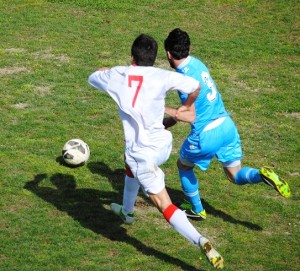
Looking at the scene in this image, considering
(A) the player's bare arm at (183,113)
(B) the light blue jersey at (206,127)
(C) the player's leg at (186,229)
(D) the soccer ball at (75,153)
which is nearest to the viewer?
(C) the player's leg at (186,229)

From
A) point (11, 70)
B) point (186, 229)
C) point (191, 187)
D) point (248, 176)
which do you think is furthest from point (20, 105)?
point (186, 229)

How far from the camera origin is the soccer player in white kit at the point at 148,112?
8031 millimetres

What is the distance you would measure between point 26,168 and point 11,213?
1.36 metres

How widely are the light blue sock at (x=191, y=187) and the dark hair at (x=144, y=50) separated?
2.01 meters

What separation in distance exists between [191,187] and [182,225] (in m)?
1.50

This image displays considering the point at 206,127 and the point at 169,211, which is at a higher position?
the point at 206,127

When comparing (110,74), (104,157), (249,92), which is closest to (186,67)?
(110,74)

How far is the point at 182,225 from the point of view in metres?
8.12

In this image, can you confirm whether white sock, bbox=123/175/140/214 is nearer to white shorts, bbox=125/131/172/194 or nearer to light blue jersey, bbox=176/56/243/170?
white shorts, bbox=125/131/172/194

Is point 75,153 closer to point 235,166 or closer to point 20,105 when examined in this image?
point 235,166

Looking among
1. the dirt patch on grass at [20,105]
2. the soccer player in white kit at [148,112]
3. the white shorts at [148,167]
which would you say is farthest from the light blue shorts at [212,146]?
the dirt patch on grass at [20,105]

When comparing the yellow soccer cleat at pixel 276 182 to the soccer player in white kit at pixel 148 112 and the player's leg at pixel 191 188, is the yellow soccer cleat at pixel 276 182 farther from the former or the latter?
the soccer player in white kit at pixel 148 112

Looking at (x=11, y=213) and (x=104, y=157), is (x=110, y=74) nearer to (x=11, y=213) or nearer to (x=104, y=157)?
(x=11, y=213)

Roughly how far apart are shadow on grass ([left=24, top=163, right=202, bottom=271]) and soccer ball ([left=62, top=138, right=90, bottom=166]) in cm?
23
